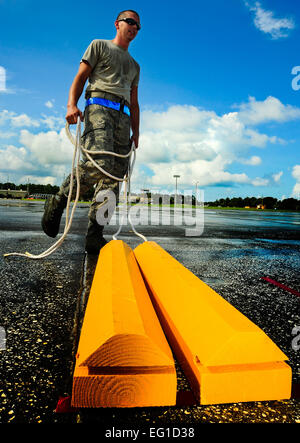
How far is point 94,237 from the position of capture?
3.33m

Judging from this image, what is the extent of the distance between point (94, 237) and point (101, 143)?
3.35 feet

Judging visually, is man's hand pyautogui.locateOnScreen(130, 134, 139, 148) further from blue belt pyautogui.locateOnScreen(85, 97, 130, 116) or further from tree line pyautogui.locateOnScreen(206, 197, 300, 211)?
tree line pyautogui.locateOnScreen(206, 197, 300, 211)

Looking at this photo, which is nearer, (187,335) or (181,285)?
(187,335)

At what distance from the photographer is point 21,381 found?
3.30ft

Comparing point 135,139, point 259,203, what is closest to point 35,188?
point 259,203

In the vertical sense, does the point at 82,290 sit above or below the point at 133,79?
below

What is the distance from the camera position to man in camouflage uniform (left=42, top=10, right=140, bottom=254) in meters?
2.99

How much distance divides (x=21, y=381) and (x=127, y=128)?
109 inches

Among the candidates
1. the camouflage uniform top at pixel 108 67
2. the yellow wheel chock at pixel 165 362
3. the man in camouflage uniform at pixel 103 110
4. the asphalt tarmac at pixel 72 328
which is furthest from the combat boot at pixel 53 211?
the yellow wheel chock at pixel 165 362

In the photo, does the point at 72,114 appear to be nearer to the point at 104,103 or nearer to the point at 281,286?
the point at 104,103
